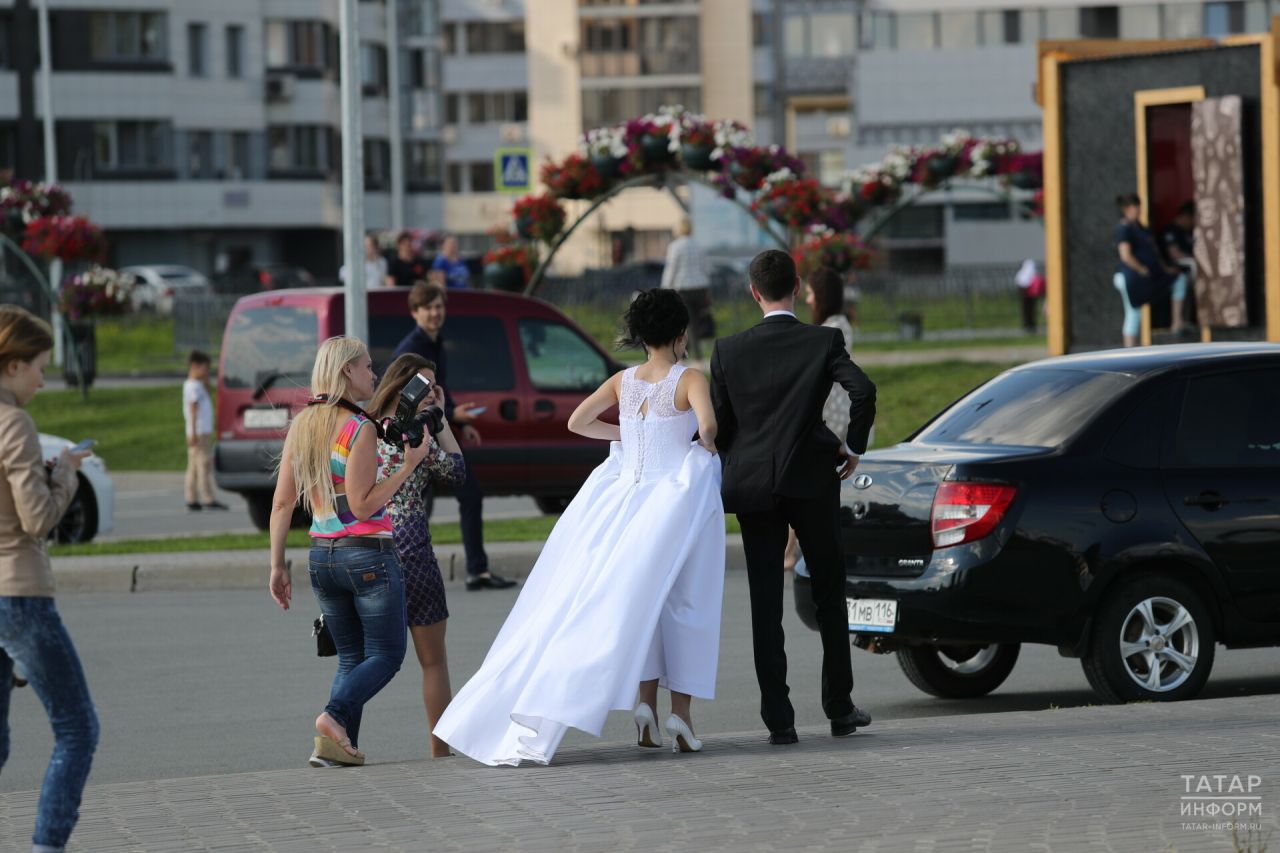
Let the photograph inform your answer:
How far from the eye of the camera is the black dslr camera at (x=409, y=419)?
8266mm

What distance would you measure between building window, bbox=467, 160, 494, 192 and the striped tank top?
92.3m

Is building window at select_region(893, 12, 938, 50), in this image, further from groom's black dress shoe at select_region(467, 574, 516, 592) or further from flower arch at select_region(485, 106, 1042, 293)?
groom's black dress shoe at select_region(467, 574, 516, 592)

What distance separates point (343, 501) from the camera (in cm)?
820

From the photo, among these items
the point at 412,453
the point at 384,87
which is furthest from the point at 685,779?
the point at 384,87

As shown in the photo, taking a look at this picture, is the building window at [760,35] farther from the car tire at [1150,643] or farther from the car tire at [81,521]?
the car tire at [1150,643]

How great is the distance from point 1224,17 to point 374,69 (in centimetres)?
3384

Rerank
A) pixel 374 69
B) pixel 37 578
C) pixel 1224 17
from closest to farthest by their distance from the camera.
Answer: pixel 37 578, pixel 1224 17, pixel 374 69

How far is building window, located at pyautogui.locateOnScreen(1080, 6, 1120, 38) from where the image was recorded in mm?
84938

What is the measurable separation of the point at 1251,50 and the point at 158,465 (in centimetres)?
→ 1434

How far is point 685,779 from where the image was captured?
7.84m

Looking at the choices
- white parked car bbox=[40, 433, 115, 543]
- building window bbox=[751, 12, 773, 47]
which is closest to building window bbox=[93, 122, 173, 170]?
building window bbox=[751, 12, 773, 47]

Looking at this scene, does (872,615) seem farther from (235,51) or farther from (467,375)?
(235,51)

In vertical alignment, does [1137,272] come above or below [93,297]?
below

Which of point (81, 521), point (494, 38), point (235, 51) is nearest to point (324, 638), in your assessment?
point (81, 521)
